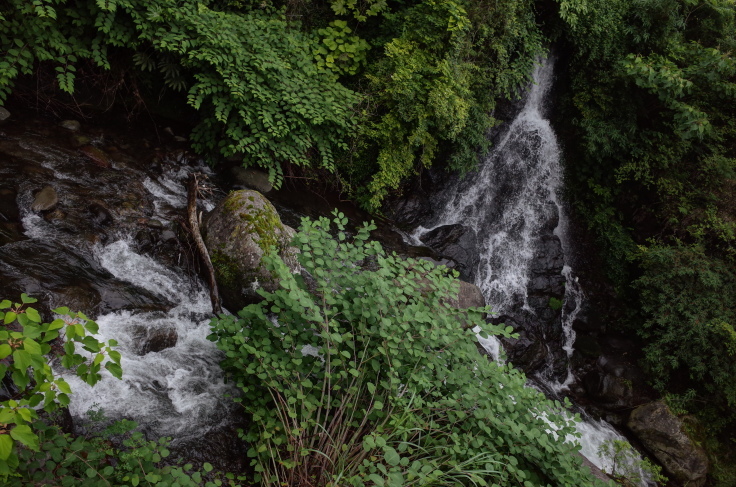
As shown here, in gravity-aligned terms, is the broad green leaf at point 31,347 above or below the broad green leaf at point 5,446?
above

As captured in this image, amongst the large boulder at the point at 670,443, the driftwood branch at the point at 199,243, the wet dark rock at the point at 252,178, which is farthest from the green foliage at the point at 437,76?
the large boulder at the point at 670,443

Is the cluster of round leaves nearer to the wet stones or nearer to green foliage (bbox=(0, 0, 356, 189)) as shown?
the wet stones

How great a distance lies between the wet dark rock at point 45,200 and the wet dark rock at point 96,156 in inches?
34.8

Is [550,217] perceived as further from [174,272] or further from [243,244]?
[174,272]

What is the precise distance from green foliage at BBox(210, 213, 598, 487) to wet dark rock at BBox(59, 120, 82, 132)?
491 centimetres

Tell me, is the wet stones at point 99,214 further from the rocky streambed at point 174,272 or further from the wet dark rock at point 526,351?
the wet dark rock at point 526,351

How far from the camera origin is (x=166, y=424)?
3617 millimetres

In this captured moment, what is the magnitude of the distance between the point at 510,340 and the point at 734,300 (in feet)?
10.7

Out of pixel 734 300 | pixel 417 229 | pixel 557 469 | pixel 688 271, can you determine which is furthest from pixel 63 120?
pixel 734 300

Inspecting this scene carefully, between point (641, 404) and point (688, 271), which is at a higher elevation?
point (688, 271)

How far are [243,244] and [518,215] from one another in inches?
220

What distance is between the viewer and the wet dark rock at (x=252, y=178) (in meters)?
6.85

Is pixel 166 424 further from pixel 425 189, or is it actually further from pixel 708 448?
pixel 708 448

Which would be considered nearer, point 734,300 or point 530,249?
point 734,300
